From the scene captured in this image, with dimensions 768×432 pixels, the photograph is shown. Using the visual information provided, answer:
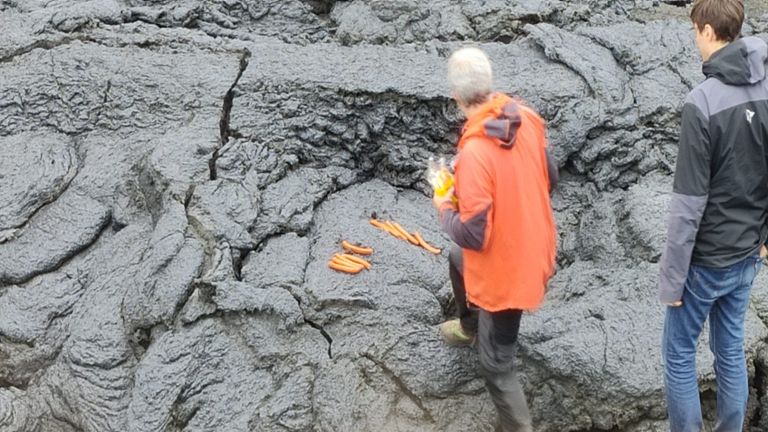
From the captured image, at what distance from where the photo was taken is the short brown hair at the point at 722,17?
2.61 meters

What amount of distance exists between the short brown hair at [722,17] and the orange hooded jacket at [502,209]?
623 millimetres

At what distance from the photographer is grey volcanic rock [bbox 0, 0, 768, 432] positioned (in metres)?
3.36

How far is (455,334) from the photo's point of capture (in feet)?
11.1

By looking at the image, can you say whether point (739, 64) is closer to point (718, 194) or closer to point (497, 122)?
point (718, 194)

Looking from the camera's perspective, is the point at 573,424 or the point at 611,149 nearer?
the point at 573,424

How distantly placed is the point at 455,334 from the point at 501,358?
0.32 m

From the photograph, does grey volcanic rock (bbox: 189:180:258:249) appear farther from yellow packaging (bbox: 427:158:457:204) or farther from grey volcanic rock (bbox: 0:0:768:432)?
yellow packaging (bbox: 427:158:457:204)

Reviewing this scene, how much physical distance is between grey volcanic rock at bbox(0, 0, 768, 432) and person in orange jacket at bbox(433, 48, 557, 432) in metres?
0.58

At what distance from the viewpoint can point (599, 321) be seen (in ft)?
11.3

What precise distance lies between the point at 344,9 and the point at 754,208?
2.67m

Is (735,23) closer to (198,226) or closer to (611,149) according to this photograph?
(611,149)

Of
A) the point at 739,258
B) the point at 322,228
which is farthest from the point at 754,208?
the point at 322,228

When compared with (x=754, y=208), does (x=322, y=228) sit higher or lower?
lower

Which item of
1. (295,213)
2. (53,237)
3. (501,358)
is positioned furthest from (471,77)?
(53,237)
